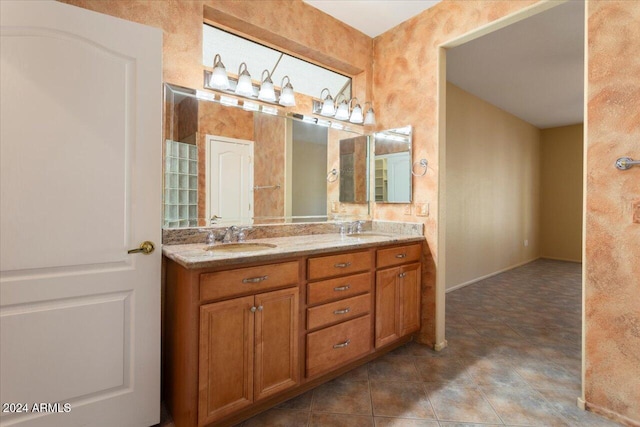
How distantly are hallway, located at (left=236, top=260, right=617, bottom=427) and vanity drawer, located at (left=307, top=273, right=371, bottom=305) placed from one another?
571 millimetres

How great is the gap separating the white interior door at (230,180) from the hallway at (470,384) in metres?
1.21

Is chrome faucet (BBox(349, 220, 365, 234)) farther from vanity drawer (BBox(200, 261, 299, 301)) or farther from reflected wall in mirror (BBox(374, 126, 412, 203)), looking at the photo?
vanity drawer (BBox(200, 261, 299, 301))

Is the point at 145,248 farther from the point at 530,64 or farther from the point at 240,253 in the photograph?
the point at 530,64

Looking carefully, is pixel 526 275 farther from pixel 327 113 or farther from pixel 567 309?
pixel 327 113

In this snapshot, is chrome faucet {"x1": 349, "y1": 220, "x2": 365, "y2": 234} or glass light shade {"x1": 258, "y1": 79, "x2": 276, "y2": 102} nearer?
glass light shade {"x1": 258, "y1": 79, "x2": 276, "y2": 102}

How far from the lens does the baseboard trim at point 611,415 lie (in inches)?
62.5

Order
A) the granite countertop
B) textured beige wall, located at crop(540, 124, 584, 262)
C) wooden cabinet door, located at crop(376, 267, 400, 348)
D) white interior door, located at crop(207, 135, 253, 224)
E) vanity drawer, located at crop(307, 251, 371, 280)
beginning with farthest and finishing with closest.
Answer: textured beige wall, located at crop(540, 124, 584, 262), wooden cabinet door, located at crop(376, 267, 400, 348), white interior door, located at crop(207, 135, 253, 224), vanity drawer, located at crop(307, 251, 371, 280), the granite countertop

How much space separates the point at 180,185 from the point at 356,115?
5.40 feet

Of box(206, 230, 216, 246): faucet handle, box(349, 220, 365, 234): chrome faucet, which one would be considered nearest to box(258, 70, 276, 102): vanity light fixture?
box(206, 230, 216, 246): faucet handle

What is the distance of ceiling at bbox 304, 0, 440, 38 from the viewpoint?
2.41 m

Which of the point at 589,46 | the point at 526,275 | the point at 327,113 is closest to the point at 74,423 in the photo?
the point at 327,113

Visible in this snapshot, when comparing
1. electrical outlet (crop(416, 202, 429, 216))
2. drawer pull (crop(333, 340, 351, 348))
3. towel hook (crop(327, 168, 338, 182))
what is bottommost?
drawer pull (crop(333, 340, 351, 348))

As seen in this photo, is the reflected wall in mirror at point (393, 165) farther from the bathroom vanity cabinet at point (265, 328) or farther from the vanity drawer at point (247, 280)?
the vanity drawer at point (247, 280)

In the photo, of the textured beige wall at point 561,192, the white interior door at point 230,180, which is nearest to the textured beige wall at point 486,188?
the textured beige wall at point 561,192
